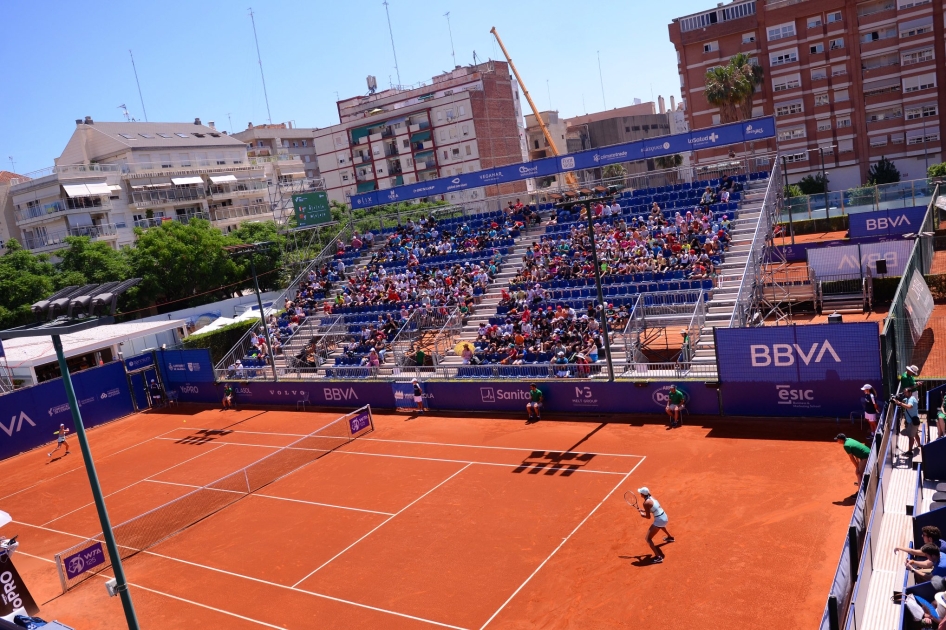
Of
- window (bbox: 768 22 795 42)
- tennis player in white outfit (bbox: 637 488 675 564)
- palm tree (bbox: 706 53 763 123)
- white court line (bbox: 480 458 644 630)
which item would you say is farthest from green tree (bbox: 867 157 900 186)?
tennis player in white outfit (bbox: 637 488 675 564)

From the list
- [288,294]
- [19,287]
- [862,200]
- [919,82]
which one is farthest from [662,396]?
[919,82]

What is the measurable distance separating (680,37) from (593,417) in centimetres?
6032

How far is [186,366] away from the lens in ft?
126

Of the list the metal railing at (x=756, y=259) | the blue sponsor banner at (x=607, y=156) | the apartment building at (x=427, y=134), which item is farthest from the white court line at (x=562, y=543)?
the apartment building at (x=427, y=134)

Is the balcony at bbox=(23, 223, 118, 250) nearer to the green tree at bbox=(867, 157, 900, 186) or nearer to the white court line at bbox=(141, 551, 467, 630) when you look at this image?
the white court line at bbox=(141, 551, 467, 630)

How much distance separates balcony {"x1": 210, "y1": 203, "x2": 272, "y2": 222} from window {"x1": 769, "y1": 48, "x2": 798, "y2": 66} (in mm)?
53307

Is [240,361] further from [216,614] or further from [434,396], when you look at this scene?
[216,614]

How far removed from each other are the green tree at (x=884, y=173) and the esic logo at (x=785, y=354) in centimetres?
5073

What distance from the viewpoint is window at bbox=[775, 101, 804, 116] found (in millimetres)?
67250

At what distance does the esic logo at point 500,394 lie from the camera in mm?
26531

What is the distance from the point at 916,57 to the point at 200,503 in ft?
221

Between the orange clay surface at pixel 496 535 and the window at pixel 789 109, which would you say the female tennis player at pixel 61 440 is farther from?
the window at pixel 789 109

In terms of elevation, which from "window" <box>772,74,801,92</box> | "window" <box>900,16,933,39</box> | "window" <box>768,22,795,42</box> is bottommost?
"window" <box>772,74,801,92</box>

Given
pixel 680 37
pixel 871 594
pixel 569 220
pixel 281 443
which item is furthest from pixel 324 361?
pixel 680 37
